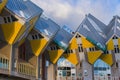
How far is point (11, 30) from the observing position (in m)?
45.0

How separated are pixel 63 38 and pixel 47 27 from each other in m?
9.10

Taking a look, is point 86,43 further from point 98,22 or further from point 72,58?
point 98,22

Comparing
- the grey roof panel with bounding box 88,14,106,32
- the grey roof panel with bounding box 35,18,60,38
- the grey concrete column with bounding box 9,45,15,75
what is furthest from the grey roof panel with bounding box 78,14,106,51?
the grey concrete column with bounding box 9,45,15,75

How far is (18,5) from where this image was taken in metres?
46.4

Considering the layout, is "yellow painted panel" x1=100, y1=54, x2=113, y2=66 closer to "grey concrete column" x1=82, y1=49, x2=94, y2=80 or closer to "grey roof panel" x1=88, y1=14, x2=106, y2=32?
"grey concrete column" x1=82, y1=49, x2=94, y2=80

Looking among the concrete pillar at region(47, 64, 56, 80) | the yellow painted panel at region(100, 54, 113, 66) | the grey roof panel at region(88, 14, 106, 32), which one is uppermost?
the grey roof panel at region(88, 14, 106, 32)

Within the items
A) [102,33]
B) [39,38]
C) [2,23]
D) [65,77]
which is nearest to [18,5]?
[2,23]

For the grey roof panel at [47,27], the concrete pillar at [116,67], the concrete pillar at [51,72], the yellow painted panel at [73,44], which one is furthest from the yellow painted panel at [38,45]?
the concrete pillar at [116,67]

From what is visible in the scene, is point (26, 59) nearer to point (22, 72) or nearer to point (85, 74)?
point (22, 72)

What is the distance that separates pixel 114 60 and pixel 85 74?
6930mm

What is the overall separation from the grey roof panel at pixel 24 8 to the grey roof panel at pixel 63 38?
13037 millimetres

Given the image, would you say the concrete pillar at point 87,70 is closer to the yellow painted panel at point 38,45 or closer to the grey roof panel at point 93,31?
the grey roof panel at point 93,31

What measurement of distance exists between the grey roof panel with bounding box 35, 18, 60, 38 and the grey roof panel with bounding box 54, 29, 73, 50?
3811 mm

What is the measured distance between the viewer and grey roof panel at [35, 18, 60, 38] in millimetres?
54513
